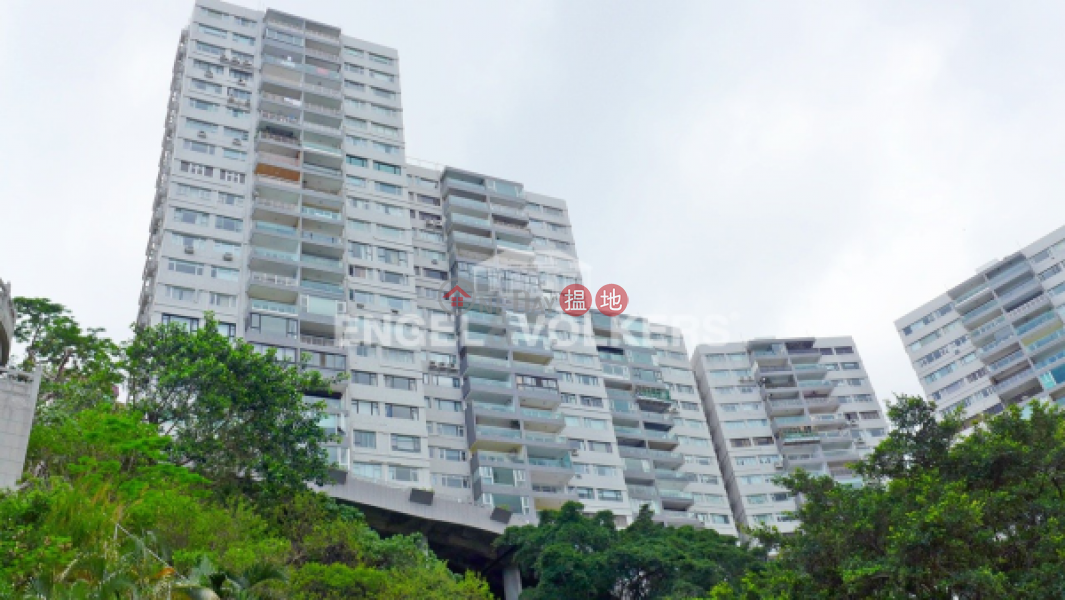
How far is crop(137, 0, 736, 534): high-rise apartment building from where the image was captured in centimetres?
5044

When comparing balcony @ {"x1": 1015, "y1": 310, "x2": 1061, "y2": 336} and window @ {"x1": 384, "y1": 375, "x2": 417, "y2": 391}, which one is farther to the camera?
balcony @ {"x1": 1015, "y1": 310, "x2": 1061, "y2": 336}

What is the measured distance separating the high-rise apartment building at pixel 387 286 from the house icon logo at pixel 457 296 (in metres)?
0.12

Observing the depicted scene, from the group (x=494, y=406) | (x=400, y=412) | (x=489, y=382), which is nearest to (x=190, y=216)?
(x=400, y=412)

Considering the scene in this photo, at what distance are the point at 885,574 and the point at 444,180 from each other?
55.5m

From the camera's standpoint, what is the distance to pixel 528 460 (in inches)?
2196

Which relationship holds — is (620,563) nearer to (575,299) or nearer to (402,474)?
(402,474)

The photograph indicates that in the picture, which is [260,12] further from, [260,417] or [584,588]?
[584,588]

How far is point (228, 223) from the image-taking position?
52.8 metres

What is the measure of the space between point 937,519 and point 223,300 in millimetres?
40313

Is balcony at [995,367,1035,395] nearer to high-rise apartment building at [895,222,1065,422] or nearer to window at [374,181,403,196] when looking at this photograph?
high-rise apartment building at [895,222,1065,422]


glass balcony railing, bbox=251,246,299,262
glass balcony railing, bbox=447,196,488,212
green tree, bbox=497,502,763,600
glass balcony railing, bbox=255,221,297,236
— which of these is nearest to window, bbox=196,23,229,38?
glass balcony railing, bbox=255,221,297,236

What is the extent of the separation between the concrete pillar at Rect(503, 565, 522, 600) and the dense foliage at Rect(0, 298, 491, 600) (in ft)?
33.1

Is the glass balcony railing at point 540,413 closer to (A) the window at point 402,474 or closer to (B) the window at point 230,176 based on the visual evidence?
(A) the window at point 402,474

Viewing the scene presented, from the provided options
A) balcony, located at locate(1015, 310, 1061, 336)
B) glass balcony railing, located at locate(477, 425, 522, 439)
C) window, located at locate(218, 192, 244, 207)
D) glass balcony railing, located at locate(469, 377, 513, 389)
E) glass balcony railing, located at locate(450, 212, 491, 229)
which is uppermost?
glass balcony railing, located at locate(450, 212, 491, 229)
